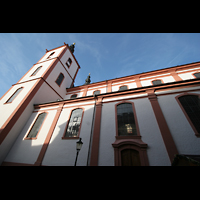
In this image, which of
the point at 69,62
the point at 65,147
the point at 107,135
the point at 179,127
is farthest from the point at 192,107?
the point at 69,62

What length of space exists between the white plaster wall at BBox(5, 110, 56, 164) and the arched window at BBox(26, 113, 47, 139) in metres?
0.42

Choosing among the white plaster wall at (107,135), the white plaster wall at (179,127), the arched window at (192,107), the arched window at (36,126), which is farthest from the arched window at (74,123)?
the arched window at (192,107)

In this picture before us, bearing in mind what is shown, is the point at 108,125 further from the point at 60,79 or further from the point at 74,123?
the point at 60,79

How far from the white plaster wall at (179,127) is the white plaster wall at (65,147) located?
5.78 metres

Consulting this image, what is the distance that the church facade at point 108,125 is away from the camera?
6219 millimetres

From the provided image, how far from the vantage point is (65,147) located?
7836mm

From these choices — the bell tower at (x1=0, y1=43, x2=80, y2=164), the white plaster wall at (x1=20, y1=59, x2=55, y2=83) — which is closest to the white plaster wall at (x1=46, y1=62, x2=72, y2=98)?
the bell tower at (x1=0, y1=43, x2=80, y2=164)

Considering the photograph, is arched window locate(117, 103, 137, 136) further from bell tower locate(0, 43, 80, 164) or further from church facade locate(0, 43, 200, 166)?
bell tower locate(0, 43, 80, 164)

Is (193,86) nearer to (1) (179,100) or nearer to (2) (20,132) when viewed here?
Answer: (1) (179,100)

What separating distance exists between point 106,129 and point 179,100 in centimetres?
591

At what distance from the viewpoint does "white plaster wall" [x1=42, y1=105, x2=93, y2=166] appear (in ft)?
23.4

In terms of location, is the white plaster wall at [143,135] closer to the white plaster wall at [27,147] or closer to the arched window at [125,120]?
the arched window at [125,120]
